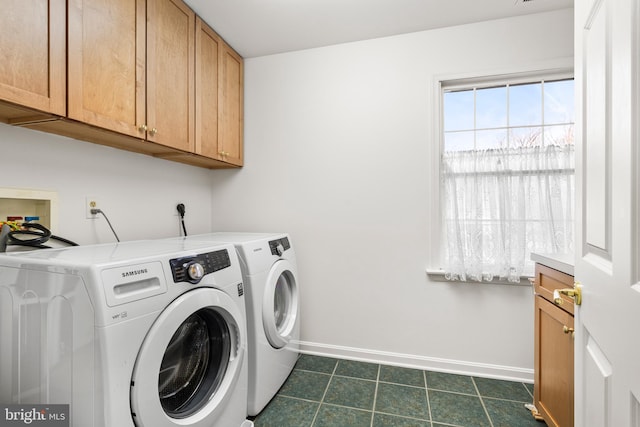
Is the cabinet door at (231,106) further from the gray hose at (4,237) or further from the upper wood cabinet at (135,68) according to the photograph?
the gray hose at (4,237)

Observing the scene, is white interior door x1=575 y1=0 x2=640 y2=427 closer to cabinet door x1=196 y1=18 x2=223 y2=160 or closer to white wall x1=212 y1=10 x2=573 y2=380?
white wall x1=212 y1=10 x2=573 y2=380

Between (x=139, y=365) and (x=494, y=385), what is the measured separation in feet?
6.71

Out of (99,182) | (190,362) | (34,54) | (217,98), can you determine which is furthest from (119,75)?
(190,362)

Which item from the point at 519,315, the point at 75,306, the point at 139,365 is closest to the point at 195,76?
the point at 75,306

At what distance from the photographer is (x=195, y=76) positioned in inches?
70.6

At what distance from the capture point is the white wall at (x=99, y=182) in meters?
1.27

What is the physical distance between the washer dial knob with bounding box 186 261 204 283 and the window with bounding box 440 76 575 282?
1.61 meters

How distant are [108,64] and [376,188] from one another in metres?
1.68

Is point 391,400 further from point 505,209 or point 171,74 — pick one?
point 171,74

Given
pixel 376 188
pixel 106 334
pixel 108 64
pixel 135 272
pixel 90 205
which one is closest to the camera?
pixel 106 334

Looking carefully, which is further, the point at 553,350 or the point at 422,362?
the point at 422,362

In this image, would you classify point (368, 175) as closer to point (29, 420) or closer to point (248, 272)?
point (248, 272)

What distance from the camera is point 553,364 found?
131cm

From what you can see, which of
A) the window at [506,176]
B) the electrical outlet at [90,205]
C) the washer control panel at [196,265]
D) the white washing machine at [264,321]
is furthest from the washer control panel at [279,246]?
the window at [506,176]
